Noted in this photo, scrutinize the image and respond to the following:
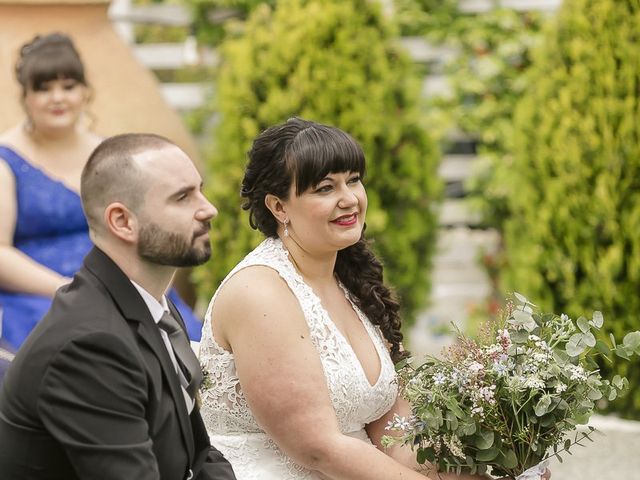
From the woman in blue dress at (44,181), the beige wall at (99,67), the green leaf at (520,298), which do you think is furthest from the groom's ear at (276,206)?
the beige wall at (99,67)

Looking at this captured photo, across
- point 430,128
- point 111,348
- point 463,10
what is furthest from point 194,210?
point 463,10

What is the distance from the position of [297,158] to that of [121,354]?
1.04 metres

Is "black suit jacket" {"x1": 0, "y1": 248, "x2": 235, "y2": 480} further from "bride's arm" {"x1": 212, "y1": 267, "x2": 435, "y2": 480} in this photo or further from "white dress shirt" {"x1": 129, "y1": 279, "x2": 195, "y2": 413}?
"bride's arm" {"x1": 212, "y1": 267, "x2": 435, "y2": 480}

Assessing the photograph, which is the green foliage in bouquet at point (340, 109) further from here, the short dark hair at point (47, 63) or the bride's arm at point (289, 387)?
the bride's arm at point (289, 387)

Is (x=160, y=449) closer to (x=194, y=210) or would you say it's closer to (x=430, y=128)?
(x=194, y=210)

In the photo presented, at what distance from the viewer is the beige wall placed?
20.2ft

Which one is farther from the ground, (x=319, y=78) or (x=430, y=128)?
(x=319, y=78)

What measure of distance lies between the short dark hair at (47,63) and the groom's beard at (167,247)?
2829 millimetres

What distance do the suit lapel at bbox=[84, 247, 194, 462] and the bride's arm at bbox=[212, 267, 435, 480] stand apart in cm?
55

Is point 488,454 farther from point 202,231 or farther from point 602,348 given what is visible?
point 202,231

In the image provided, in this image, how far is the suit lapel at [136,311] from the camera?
265 cm

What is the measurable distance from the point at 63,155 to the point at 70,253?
0.45 metres

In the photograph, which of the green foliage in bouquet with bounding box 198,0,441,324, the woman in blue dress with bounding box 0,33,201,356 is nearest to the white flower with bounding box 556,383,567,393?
the woman in blue dress with bounding box 0,33,201,356

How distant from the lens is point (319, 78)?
685 centimetres
